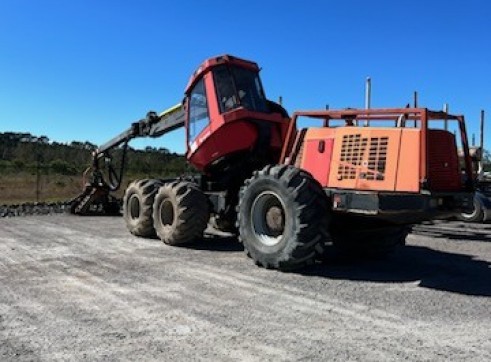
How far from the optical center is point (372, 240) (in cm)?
1003

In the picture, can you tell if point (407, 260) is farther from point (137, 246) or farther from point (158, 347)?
point (158, 347)

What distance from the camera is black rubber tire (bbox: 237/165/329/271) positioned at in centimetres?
813

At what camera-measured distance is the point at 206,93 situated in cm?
1139

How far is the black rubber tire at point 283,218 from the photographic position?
813 centimetres

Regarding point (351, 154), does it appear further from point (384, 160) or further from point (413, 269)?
point (413, 269)

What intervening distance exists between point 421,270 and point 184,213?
4340 mm

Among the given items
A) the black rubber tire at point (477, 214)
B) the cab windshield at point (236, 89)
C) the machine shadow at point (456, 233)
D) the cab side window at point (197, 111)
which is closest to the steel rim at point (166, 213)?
the cab side window at point (197, 111)

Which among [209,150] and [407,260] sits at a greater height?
[209,150]

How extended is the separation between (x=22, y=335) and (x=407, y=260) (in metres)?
6.70

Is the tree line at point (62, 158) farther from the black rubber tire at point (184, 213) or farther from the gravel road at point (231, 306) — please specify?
the gravel road at point (231, 306)

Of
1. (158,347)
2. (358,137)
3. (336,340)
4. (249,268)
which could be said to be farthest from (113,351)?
(358,137)

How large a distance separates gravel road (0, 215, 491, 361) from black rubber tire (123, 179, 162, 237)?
1.47 metres

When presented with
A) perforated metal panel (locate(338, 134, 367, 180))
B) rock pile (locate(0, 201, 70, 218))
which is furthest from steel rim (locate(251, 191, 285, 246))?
rock pile (locate(0, 201, 70, 218))

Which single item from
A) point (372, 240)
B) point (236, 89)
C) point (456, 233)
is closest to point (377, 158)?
point (372, 240)
